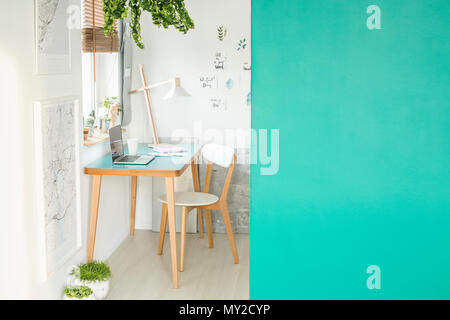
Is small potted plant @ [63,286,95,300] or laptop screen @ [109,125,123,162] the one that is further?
laptop screen @ [109,125,123,162]

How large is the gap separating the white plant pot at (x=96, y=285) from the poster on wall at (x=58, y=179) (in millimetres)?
134

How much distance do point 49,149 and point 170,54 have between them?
1.57 m

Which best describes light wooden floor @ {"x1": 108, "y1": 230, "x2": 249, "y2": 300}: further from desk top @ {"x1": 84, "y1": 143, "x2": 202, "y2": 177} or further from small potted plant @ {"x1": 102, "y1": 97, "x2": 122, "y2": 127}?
small potted plant @ {"x1": 102, "y1": 97, "x2": 122, "y2": 127}

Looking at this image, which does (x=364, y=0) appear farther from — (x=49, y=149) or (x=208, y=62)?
(x=208, y=62)

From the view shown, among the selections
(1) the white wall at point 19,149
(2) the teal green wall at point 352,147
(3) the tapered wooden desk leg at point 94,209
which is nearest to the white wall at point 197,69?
(3) the tapered wooden desk leg at point 94,209

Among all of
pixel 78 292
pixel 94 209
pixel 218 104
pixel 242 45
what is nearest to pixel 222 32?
pixel 242 45

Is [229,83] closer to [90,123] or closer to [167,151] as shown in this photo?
[167,151]

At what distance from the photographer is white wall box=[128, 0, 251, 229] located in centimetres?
365

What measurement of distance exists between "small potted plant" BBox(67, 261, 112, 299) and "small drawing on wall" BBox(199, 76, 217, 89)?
1.50 meters

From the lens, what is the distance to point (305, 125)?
190cm

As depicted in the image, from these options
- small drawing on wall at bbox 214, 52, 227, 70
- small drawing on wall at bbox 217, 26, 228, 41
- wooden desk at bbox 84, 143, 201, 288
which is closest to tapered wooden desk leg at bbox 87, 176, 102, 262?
wooden desk at bbox 84, 143, 201, 288

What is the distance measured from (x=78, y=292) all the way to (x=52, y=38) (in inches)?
46.7

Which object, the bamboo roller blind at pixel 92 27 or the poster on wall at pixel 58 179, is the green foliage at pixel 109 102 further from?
the poster on wall at pixel 58 179
